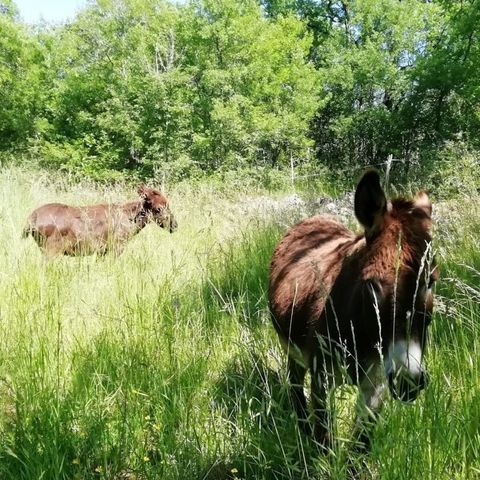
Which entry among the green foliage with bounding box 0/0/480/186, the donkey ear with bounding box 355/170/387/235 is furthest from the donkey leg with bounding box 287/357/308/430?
the green foliage with bounding box 0/0/480/186

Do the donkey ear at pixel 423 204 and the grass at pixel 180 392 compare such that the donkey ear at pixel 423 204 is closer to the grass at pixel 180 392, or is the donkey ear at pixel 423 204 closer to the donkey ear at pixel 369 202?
the donkey ear at pixel 369 202

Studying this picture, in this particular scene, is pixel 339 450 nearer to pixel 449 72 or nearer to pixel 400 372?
pixel 400 372

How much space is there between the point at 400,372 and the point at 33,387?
1.69m

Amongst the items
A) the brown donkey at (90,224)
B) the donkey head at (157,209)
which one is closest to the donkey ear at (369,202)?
the brown donkey at (90,224)

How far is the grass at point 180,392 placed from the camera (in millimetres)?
1696

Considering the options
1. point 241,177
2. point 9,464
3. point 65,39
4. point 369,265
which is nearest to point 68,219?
point 9,464

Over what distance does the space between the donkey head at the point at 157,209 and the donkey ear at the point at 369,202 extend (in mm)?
4775

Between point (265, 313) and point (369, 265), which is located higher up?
point (369, 265)

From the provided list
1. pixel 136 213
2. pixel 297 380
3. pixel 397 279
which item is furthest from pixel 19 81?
pixel 397 279

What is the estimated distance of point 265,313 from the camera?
138 inches

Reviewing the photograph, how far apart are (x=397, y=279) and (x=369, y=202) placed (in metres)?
0.37

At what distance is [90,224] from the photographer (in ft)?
20.6

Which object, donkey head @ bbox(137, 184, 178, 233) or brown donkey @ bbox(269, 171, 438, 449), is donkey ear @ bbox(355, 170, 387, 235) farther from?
donkey head @ bbox(137, 184, 178, 233)

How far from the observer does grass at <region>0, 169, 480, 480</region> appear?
66.8 inches
